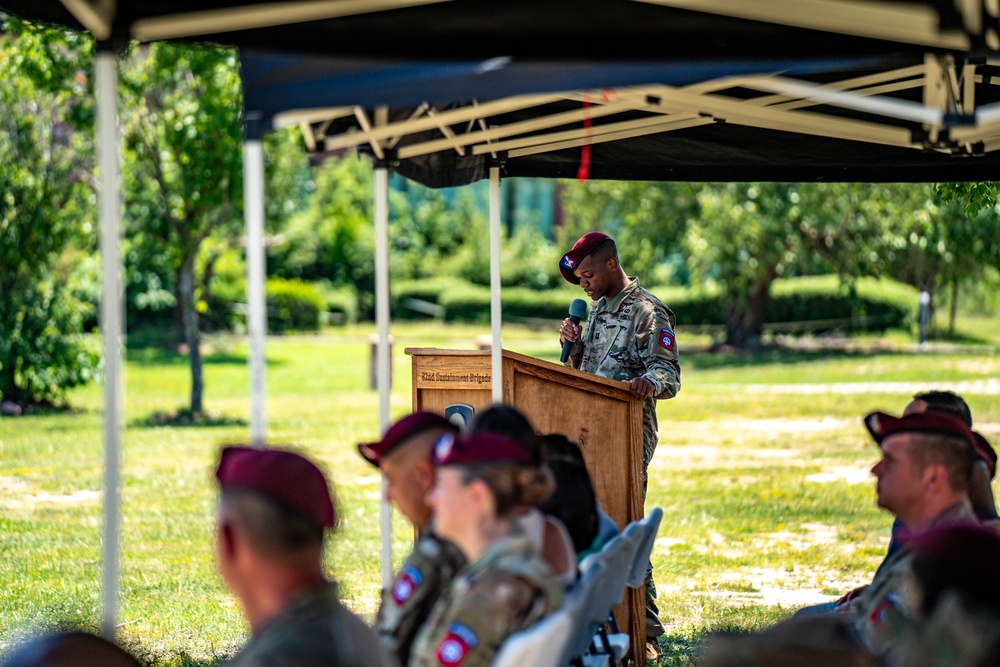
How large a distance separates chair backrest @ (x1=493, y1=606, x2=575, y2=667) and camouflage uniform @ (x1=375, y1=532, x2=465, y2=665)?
35cm

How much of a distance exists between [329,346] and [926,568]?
26.9 metres

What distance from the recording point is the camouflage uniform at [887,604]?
330 cm

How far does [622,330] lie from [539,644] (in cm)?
343

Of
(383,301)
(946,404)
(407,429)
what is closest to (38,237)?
(383,301)

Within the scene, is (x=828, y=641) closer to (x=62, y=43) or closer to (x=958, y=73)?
(x=958, y=73)

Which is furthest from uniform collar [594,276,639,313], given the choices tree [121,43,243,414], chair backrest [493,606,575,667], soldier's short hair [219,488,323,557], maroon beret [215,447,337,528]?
tree [121,43,243,414]

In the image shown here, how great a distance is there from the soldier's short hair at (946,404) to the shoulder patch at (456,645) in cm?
288

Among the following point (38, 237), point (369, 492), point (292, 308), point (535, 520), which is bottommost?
point (369, 492)

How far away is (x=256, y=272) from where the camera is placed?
3520 mm

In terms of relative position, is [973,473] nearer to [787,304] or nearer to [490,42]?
[490,42]

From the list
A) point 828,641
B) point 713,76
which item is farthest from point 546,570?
point 713,76

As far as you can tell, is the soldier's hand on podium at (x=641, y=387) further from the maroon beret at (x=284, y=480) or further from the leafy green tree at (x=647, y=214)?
the leafy green tree at (x=647, y=214)

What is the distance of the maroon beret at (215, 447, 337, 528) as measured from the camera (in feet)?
9.57

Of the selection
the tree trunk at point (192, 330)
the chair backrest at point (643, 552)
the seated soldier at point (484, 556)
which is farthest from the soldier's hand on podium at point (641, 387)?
the tree trunk at point (192, 330)
